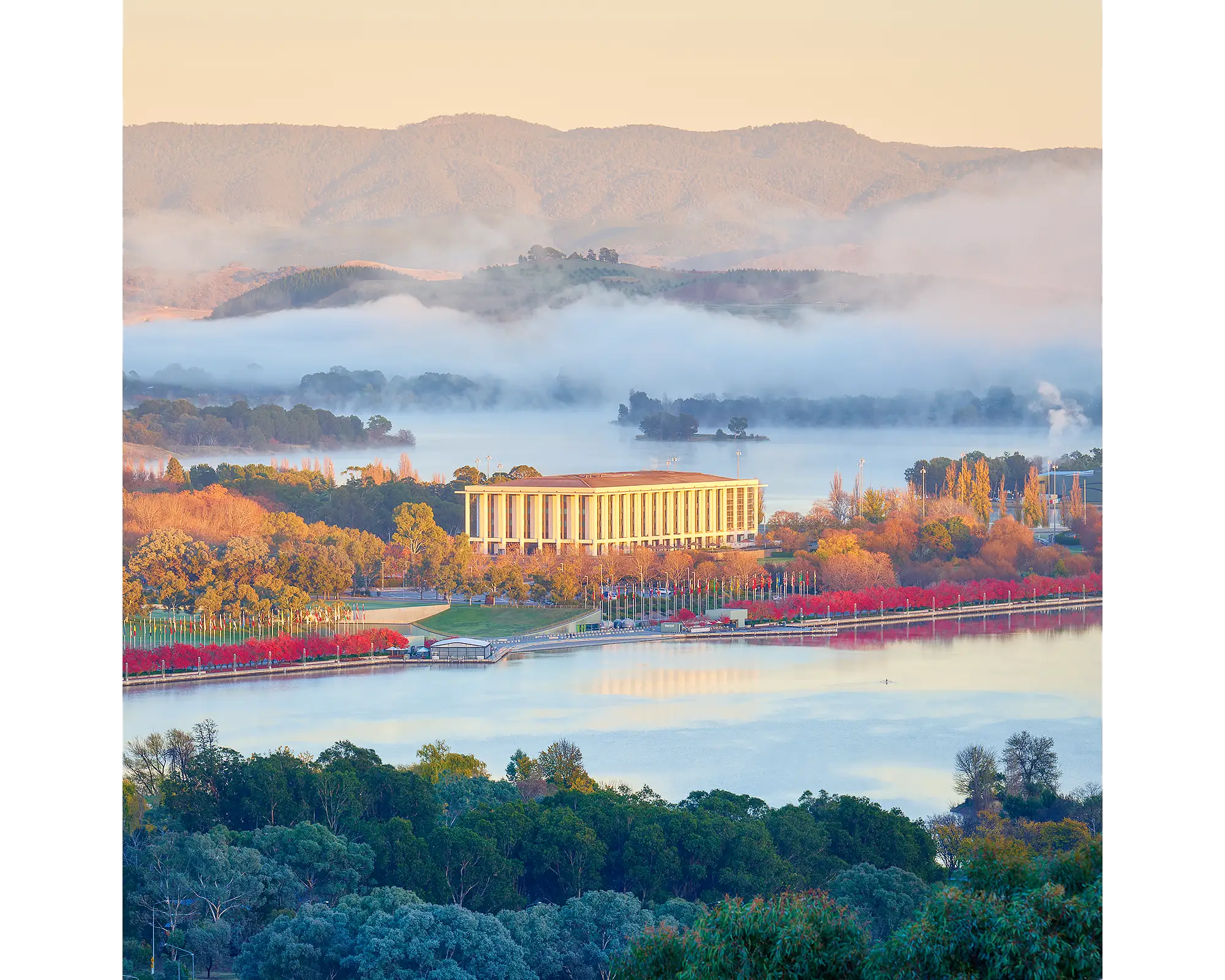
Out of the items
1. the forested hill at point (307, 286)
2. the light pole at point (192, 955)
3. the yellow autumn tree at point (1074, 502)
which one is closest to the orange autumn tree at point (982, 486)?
the yellow autumn tree at point (1074, 502)

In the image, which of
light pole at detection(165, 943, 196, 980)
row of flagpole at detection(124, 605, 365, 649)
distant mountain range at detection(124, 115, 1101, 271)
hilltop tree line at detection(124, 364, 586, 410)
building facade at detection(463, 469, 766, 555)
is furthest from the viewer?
hilltop tree line at detection(124, 364, 586, 410)

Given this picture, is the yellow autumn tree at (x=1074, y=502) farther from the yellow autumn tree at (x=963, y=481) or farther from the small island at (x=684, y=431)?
the small island at (x=684, y=431)

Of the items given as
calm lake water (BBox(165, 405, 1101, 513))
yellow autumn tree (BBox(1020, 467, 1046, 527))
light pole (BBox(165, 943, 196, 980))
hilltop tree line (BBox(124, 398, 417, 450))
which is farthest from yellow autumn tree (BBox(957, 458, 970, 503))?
light pole (BBox(165, 943, 196, 980))

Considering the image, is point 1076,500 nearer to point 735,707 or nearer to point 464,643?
point 735,707

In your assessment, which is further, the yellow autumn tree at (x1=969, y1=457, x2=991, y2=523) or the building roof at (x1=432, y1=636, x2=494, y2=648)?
the yellow autumn tree at (x1=969, y1=457, x2=991, y2=523)

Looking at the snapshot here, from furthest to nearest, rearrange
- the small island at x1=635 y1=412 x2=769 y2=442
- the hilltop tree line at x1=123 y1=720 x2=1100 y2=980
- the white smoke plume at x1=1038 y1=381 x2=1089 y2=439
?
the small island at x1=635 y1=412 x2=769 y2=442 → the white smoke plume at x1=1038 y1=381 x2=1089 y2=439 → the hilltop tree line at x1=123 y1=720 x2=1100 y2=980

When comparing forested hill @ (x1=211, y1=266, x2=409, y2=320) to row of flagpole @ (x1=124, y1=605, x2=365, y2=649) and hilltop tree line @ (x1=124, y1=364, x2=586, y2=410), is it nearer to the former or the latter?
hilltop tree line @ (x1=124, y1=364, x2=586, y2=410)
